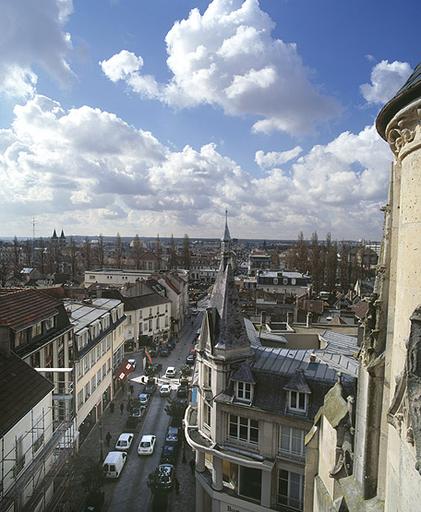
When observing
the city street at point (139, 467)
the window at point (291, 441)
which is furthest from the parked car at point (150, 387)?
the window at point (291, 441)

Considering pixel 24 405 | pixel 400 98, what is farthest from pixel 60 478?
pixel 400 98

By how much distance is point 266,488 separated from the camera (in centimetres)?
1788

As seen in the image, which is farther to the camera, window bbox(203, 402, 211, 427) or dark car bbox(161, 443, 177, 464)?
dark car bbox(161, 443, 177, 464)

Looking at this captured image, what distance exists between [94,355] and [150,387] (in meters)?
9.91

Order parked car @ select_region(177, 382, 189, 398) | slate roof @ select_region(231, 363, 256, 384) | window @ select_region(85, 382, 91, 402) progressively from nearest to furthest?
slate roof @ select_region(231, 363, 256, 384) → window @ select_region(85, 382, 91, 402) → parked car @ select_region(177, 382, 189, 398)

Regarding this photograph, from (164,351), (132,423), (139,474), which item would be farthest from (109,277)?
(139,474)

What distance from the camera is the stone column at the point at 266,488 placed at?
17.8m

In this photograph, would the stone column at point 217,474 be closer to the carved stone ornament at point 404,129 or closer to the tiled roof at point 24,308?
the tiled roof at point 24,308

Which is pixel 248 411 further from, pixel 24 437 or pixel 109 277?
pixel 109 277

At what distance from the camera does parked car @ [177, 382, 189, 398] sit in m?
35.1

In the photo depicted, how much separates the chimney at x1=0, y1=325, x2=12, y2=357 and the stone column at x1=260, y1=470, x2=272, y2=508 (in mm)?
12561

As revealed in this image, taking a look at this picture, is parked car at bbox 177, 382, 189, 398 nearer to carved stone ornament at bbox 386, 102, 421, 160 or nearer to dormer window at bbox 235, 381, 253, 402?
dormer window at bbox 235, 381, 253, 402

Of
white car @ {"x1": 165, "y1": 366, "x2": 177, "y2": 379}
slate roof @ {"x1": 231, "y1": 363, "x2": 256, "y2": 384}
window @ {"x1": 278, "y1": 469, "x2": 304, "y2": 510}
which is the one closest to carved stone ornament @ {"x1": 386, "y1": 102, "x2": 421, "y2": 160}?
slate roof @ {"x1": 231, "y1": 363, "x2": 256, "y2": 384}

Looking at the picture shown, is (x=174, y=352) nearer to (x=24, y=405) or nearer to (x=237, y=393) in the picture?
(x=237, y=393)
